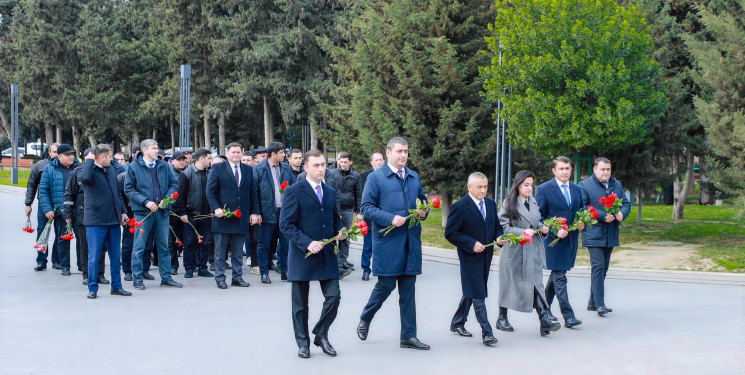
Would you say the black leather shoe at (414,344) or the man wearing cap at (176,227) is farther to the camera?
the man wearing cap at (176,227)

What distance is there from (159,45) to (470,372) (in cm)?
4899

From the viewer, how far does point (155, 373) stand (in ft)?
21.7

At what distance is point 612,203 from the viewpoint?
9.00 metres

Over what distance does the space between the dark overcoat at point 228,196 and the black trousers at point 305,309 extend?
397 cm

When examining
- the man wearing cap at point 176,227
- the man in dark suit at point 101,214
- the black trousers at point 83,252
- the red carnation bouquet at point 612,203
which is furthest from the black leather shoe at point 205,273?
the red carnation bouquet at point 612,203

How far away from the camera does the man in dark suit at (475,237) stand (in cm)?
773

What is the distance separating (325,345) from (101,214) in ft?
13.4

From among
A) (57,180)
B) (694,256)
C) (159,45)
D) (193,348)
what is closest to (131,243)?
(57,180)

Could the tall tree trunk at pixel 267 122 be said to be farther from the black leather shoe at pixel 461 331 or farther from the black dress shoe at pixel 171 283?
the black leather shoe at pixel 461 331

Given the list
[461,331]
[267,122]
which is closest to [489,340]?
[461,331]

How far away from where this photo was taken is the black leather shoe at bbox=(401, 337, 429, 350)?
757 cm

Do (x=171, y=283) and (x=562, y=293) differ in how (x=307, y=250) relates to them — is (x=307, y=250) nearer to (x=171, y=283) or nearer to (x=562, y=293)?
(x=562, y=293)

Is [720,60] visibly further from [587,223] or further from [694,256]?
[587,223]

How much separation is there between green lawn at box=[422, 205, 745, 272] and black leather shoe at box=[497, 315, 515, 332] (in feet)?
21.0
